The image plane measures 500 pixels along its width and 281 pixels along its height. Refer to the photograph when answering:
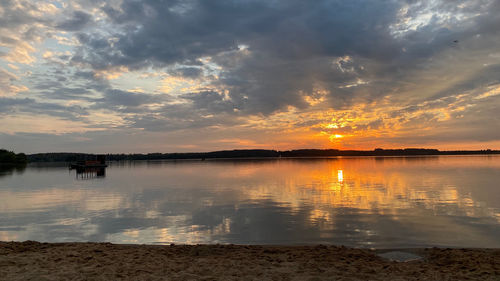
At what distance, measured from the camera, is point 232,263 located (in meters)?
12.9

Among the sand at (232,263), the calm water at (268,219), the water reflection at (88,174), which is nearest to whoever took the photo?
the sand at (232,263)

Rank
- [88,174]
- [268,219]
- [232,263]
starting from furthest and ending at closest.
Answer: [88,174] < [268,219] < [232,263]

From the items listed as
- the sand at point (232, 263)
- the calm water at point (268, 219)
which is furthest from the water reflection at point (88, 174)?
the sand at point (232, 263)

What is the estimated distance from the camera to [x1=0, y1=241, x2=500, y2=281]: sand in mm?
11227

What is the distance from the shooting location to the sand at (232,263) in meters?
11.2

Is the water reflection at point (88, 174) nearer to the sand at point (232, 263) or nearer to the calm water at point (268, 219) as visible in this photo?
the calm water at point (268, 219)

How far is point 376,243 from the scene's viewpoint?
56.0 feet

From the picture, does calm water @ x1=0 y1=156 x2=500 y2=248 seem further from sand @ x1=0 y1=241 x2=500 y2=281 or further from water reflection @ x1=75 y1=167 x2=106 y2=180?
water reflection @ x1=75 y1=167 x2=106 y2=180

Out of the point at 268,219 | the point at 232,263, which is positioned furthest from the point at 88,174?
the point at 232,263

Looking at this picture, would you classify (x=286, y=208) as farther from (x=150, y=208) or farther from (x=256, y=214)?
(x=150, y=208)

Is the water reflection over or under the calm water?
under

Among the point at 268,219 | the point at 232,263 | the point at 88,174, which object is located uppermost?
the point at 232,263

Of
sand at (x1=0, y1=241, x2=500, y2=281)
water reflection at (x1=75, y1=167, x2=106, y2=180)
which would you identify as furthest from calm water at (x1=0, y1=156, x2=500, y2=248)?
water reflection at (x1=75, y1=167, x2=106, y2=180)

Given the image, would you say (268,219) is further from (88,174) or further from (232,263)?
(88,174)
